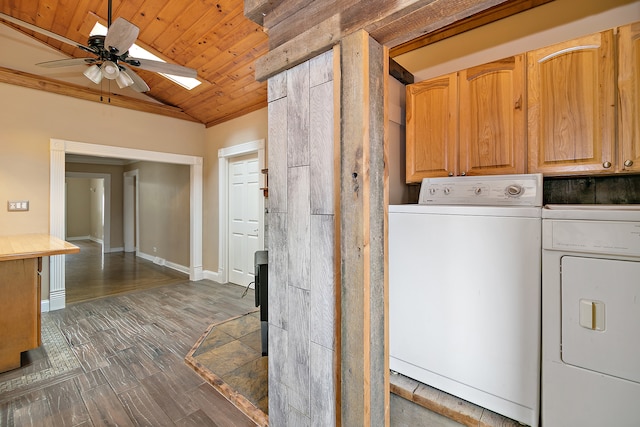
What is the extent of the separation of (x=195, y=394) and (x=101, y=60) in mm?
2833

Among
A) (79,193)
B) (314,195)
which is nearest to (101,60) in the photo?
(314,195)

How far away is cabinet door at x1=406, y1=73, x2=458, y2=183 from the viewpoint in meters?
2.06

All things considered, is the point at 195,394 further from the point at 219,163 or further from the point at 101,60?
the point at 219,163

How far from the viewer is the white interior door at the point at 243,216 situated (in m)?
4.20

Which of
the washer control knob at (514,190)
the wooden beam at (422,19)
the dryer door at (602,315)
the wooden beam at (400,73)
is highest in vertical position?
the wooden beam at (400,73)

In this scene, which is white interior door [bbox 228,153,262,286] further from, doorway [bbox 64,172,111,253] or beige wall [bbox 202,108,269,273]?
doorway [bbox 64,172,111,253]

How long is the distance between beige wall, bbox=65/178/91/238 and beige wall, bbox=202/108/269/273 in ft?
26.0

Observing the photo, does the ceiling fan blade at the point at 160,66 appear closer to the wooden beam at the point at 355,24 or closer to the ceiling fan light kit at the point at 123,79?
the ceiling fan light kit at the point at 123,79

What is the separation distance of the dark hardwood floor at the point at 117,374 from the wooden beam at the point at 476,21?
9.80ft

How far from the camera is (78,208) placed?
962 cm

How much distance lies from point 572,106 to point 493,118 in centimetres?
40

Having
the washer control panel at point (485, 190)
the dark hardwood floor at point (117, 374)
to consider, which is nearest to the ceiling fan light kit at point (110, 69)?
the dark hardwood floor at point (117, 374)

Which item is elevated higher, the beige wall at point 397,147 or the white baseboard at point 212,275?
the beige wall at point 397,147

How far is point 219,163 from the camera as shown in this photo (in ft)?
14.8
